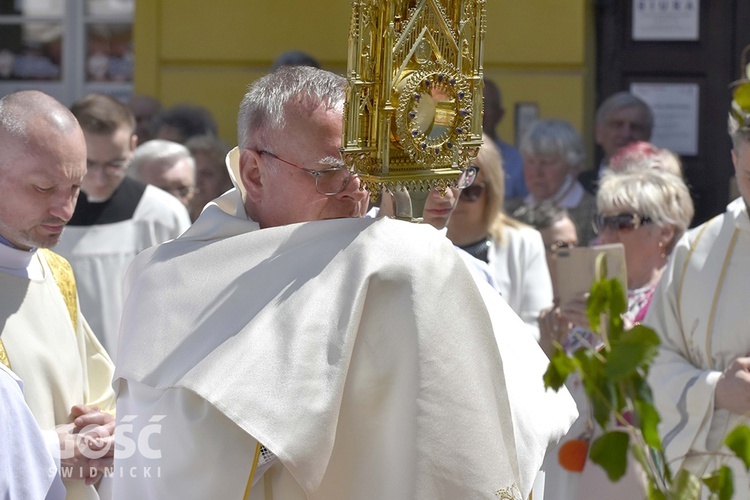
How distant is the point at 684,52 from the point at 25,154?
5.46 m

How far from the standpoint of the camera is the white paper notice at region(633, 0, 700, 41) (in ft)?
25.6

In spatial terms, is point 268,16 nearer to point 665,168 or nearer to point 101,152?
point 101,152

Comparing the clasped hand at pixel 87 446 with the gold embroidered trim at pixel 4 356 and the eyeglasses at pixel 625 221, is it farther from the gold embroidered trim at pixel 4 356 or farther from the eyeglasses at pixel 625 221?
the eyeglasses at pixel 625 221

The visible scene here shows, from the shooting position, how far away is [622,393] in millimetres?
1510

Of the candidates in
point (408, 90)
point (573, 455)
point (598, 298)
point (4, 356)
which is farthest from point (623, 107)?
point (598, 298)

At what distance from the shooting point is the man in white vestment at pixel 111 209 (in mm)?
5426

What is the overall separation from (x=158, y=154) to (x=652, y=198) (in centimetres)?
263

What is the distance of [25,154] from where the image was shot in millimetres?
3252

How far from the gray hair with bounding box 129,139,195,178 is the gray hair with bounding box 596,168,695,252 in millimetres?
2342

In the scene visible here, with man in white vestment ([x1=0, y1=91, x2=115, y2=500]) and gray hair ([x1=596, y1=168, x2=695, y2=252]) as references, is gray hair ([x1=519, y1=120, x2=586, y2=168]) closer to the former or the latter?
gray hair ([x1=596, y1=168, x2=695, y2=252])

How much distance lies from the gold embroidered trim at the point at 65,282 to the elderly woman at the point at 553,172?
3.28 meters

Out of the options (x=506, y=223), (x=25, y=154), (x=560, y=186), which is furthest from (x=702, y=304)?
(x=560, y=186)

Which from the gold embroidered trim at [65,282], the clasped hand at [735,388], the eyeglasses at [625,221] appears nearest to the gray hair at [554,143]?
the eyeglasses at [625,221]

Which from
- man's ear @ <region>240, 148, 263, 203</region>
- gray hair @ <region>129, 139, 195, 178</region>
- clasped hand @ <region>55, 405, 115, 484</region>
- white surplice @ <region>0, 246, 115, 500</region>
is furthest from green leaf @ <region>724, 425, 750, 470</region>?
gray hair @ <region>129, 139, 195, 178</region>
